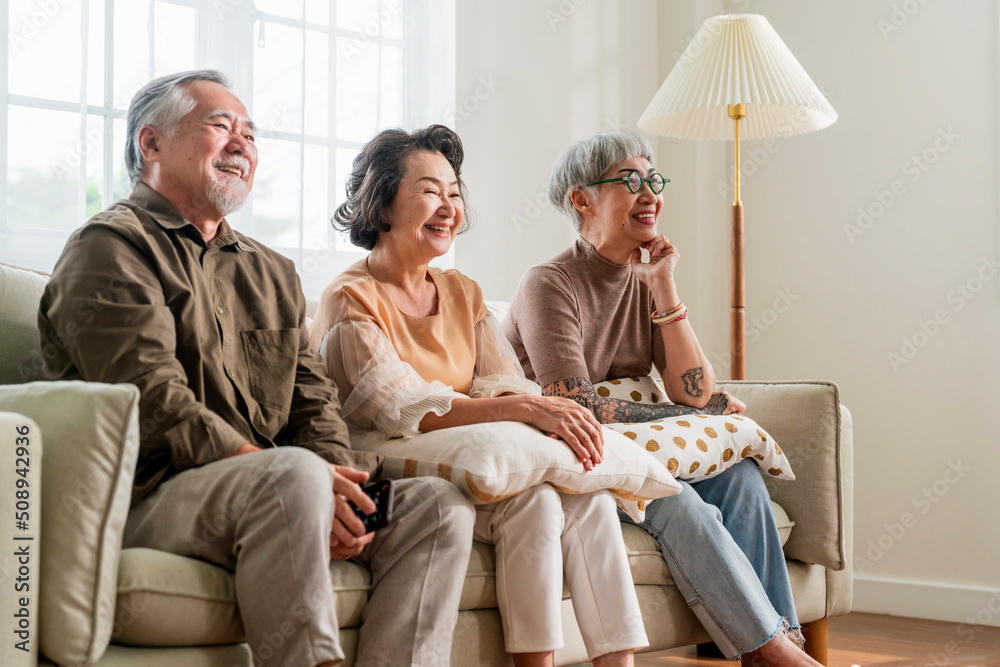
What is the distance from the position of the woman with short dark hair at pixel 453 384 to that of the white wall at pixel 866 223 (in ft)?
3.53

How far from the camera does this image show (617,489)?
166 centimetres

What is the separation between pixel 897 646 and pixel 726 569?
1138 mm

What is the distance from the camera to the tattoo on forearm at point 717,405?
85.6 inches

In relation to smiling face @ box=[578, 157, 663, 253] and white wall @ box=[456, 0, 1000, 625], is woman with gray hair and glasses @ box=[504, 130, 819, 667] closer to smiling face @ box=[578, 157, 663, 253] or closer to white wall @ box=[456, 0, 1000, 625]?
smiling face @ box=[578, 157, 663, 253]

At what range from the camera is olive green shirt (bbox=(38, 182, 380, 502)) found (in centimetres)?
137

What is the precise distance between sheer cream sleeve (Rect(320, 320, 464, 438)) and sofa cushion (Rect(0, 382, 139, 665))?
0.54 meters

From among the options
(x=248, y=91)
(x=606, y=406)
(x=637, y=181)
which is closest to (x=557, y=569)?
(x=606, y=406)

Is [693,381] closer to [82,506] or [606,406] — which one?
[606,406]

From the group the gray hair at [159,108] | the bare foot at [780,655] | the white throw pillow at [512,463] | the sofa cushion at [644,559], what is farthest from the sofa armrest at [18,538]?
the bare foot at [780,655]

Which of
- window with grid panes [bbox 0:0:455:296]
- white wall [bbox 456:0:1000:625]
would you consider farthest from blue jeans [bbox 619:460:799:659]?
white wall [bbox 456:0:1000:625]

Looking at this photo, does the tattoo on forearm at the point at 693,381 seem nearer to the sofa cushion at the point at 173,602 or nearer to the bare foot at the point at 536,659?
the bare foot at the point at 536,659

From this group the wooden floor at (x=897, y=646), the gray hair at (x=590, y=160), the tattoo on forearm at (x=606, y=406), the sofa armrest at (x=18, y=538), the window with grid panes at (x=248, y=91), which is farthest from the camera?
the wooden floor at (x=897, y=646)

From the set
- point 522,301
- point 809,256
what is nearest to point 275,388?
point 522,301

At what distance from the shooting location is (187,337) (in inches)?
58.5
